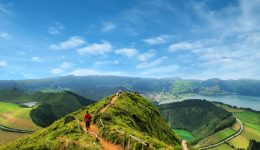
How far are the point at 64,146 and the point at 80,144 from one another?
→ 178cm

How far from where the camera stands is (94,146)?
29766mm

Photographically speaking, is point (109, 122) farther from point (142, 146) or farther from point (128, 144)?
point (142, 146)

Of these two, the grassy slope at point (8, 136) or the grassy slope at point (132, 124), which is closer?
the grassy slope at point (132, 124)

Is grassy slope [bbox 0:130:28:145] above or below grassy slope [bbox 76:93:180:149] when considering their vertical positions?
below

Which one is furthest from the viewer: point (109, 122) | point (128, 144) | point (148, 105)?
point (148, 105)

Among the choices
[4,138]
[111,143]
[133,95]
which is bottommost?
[4,138]

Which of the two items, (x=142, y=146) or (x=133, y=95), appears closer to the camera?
(x=142, y=146)

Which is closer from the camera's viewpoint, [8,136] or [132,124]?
[132,124]

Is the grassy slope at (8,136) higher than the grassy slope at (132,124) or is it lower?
lower

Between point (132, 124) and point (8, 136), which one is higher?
point (132, 124)

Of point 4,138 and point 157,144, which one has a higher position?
point 157,144

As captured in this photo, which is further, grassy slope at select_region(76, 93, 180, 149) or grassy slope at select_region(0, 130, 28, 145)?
grassy slope at select_region(0, 130, 28, 145)

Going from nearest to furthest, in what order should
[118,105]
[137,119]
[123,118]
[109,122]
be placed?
[109,122] < [123,118] < [137,119] < [118,105]

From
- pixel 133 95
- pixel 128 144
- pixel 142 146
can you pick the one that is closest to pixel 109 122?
pixel 128 144
